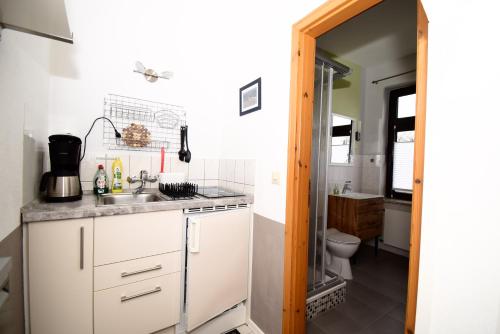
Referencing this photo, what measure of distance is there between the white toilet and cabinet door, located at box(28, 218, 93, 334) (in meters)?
1.95

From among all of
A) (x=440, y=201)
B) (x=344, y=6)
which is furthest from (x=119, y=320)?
(x=344, y=6)

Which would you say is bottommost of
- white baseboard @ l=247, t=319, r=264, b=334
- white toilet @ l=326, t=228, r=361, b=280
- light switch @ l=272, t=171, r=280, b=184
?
white baseboard @ l=247, t=319, r=264, b=334

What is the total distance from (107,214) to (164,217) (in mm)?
287

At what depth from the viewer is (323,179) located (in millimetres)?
1678

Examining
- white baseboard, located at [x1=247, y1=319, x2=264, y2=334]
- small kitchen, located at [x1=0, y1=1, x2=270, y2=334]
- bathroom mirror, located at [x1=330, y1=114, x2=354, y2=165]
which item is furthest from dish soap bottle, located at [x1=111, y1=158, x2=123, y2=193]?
bathroom mirror, located at [x1=330, y1=114, x2=354, y2=165]

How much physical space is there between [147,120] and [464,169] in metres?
1.91

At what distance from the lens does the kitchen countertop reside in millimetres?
941

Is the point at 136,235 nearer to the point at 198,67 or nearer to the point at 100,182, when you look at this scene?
the point at 100,182

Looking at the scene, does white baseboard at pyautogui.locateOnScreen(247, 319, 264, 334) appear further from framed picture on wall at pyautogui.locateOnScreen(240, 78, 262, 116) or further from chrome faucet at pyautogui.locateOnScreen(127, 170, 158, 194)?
framed picture on wall at pyautogui.locateOnScreen(240, 78, 262, 116)

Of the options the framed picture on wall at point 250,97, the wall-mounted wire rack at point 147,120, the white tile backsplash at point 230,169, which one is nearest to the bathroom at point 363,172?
the framed picture on wall at point 250,97

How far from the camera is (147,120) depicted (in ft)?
5.79

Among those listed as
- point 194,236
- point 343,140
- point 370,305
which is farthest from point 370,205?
point 194,236

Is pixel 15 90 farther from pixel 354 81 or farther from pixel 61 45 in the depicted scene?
pixel 354 81

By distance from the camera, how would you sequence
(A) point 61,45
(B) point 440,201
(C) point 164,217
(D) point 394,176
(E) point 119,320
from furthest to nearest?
(D) point 394,176 → (A) point 61,45 → (C) point 164,217 → (E) point 119,320 → (B) point 440,201
